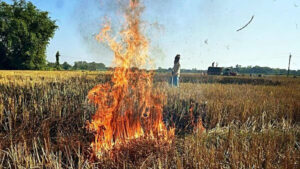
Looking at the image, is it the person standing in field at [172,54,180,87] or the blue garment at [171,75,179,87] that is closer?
the person standing in field at [172,54,180,87]

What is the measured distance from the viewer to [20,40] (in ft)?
122

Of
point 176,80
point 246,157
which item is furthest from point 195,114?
point 176,80

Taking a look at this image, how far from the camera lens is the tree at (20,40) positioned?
3709 cm

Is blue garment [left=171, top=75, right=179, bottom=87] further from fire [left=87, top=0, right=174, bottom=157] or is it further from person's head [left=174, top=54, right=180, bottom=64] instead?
fire [left=87, top=0, right=174, bottom=157]

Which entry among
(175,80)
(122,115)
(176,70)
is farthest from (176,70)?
(122,115)

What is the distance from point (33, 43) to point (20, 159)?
41.7m

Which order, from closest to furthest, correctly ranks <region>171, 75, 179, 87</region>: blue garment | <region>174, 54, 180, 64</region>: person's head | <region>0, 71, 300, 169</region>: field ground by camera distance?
<region>0, 71, 300, 169</region>: field ground < <region>174, 54, 180, 64</region>: person's head < <region>171, 75, 179, 87</region>: blue garment

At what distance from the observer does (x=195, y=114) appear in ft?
22.6

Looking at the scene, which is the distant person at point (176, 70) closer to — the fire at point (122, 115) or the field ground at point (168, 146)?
the field ground at point (168, 146)

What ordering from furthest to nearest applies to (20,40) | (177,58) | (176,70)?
(20,40) < (176,70) < (177,58)

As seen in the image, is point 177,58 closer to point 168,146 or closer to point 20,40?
point 168,146

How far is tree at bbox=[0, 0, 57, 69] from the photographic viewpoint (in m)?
37.1

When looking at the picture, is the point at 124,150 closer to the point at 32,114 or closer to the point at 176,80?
the point at 32,114

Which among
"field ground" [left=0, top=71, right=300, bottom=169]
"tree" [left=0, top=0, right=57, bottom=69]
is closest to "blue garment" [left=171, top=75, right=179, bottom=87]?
"field ground" [left=0, top=71, right=300, bottom=169]
